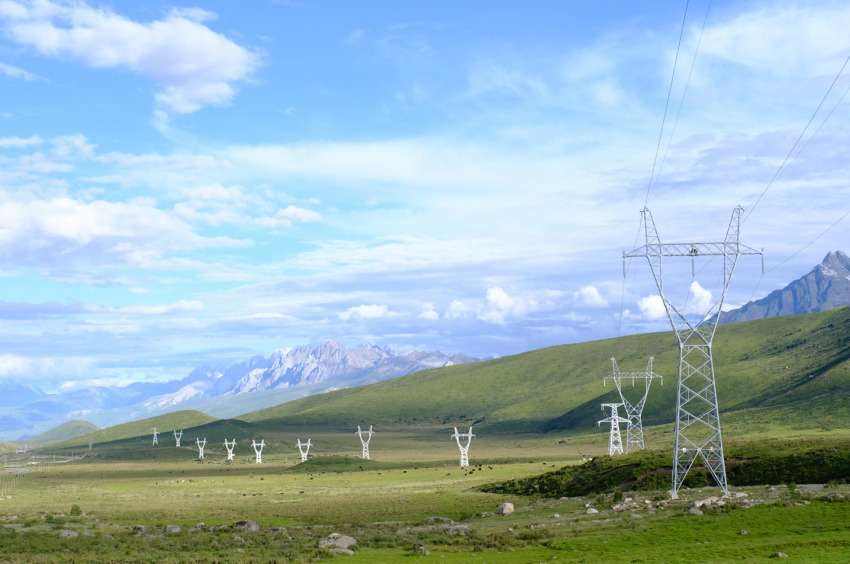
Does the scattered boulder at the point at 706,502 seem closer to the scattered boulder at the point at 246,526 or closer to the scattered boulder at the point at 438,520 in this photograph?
the scattered boulder at the point at 438,520

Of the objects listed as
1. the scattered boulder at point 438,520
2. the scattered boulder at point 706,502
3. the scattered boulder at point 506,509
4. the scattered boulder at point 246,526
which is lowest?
the scattered boulder at point 438,520

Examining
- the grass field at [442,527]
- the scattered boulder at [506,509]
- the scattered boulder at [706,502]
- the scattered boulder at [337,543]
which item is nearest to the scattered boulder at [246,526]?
A: the grass field at [442,527]

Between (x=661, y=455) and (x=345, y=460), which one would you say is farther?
(x=345, y=460)

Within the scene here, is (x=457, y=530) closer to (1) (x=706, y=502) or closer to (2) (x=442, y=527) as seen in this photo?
(2) (x=442, y=527)

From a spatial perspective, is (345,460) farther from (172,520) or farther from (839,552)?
(839,552)

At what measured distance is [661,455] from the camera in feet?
260

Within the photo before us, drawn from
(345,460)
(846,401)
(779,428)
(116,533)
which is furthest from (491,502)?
(846,401)

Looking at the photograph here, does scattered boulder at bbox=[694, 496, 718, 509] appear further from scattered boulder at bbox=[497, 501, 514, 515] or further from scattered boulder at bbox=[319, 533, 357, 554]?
scattered boulder at bbox=[319, 533, 357, 554]

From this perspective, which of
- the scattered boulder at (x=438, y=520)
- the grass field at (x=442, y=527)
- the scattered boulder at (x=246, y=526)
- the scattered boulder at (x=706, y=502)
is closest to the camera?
the grass field at (x=442, y=527)

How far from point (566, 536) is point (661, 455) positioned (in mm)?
32733

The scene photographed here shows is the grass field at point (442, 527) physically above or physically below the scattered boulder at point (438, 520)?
above

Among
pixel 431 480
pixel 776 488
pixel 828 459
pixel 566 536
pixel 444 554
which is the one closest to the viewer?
pixel 444 554

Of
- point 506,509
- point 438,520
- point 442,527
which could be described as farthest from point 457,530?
point 506,509

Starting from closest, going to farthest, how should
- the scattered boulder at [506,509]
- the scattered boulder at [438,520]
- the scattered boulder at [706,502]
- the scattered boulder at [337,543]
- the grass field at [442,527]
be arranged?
the grass field at [442,527] < the scattered boulder at [337,543] < the scattered boulder at [706,502] < the scattered boulder at [438,520] < the scattered boulder at [506,509]
